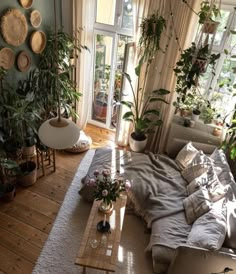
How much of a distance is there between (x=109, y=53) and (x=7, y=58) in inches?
70.2

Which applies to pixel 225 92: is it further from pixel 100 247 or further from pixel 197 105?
pixel 100 247

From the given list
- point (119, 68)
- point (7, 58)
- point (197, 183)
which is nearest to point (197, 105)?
point (197, 183)

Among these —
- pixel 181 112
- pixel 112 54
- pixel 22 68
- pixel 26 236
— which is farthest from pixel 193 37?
pixel 26 236

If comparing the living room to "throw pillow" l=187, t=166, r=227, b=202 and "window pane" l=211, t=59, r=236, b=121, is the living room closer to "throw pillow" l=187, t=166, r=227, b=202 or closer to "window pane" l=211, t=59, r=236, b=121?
"window pane" l=211, t=59, r=236, b=121

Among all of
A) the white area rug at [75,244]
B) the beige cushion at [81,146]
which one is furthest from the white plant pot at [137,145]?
the white area rug at [75,244]

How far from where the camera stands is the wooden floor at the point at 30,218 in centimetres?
250

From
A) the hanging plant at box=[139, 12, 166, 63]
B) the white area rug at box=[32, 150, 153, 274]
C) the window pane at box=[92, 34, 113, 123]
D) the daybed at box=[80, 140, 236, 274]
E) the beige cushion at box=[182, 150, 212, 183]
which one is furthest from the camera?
the window pane at box=[92, 34, 113, 123]

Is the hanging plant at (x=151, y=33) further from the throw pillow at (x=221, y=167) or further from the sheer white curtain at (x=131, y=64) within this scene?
the throw pillow at (x=221, y=167)

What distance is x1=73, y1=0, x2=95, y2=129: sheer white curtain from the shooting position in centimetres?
376

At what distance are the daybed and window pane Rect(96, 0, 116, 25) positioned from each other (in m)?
2.12

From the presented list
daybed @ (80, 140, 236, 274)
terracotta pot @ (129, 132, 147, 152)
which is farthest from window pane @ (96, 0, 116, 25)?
daybed @ (80, 140, 236, 274)

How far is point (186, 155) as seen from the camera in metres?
3.32

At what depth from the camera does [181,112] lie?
392cm

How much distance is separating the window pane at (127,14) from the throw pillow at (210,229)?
9.44 ft
